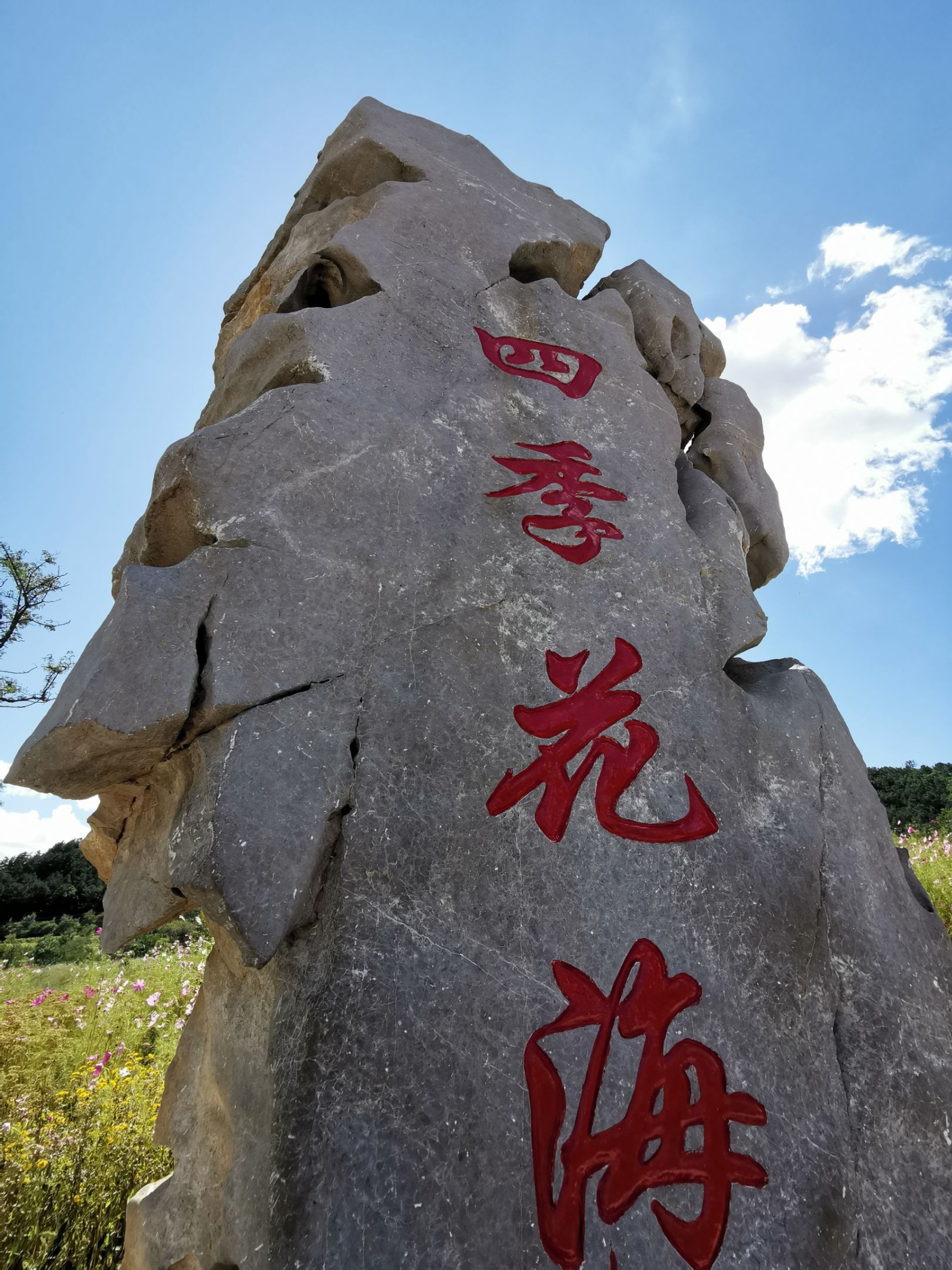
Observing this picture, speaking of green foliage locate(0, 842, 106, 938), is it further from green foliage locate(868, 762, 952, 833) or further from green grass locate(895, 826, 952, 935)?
green foliage locate(868, 762, 952, 833)

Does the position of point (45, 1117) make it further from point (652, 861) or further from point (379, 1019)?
point (652, 861)

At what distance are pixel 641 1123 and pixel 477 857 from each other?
65cm

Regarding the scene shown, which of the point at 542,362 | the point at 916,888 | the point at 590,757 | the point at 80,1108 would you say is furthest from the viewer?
the point at 80,1108

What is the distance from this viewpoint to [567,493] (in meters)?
2.41

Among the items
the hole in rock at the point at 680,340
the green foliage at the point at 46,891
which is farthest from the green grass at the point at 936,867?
the green foliage at the point at 46,891

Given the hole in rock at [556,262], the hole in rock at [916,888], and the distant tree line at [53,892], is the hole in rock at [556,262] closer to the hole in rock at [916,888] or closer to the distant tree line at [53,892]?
the hole in rock at [916,888]

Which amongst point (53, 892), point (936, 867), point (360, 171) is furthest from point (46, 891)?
point (936, 867)

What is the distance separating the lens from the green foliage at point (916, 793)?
11.7 metres

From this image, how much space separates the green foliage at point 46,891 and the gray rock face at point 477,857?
339 inches

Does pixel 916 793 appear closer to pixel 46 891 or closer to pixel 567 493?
pixel 567 493

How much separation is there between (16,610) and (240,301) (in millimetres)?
7324

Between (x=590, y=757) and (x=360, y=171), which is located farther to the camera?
(x=360, y=171)

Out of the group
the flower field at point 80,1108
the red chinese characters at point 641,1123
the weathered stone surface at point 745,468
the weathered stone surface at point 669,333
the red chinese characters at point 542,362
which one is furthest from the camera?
the weathered stone surface at point 669,333

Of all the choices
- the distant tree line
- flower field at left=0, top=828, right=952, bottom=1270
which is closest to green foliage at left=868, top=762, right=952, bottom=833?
the distant tree line
